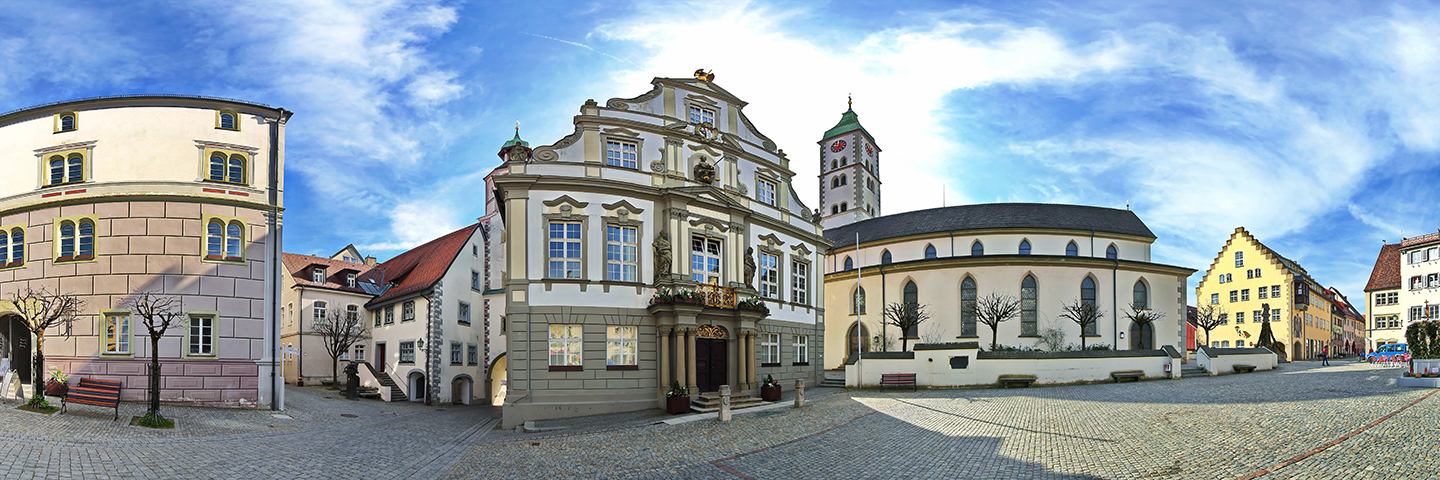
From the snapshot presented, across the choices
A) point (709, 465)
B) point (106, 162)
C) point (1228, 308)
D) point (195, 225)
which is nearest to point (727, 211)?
point (709, 465)

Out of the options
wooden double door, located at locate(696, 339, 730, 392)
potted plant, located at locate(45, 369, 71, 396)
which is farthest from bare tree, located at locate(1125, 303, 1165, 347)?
potted plant, located at locate(45, 369, 71, 396)

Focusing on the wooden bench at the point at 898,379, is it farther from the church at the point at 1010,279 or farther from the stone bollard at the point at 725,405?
the stone bollard at the point at 725,405

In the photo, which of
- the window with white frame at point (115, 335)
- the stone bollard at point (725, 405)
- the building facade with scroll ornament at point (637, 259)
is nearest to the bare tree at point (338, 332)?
the window with white frame at point (115, 335)

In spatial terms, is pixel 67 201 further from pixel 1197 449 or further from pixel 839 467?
pixel 1197 449

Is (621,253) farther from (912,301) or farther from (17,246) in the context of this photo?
(912,301)

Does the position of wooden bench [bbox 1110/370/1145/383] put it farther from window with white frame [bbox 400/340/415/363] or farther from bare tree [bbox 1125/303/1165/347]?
window with white frame [bbox 400/340/415/363]

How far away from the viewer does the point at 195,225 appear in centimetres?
2436

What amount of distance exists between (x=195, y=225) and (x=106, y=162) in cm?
334

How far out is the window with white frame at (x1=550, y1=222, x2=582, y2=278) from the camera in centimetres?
2464

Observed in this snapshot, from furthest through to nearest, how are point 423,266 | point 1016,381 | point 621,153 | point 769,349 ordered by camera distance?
point 423,266 < point 1016,381 < point 769,349 < point 621,153

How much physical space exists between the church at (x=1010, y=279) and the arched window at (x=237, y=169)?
27082mm

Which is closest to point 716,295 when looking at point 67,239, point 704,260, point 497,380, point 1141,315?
point 704,260

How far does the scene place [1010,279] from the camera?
4359cm

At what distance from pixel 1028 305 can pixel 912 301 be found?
631 cm
